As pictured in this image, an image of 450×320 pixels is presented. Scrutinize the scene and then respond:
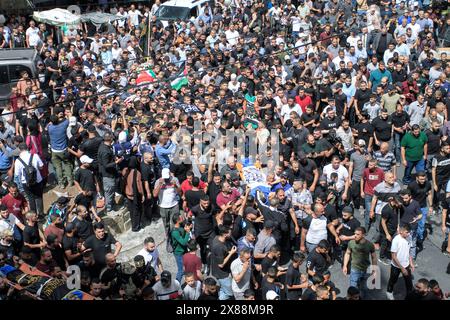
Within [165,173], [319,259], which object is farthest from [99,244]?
[319,259]

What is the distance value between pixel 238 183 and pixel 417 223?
3014mm

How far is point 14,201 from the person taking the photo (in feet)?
39.3

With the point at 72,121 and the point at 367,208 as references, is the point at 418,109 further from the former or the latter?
the point at 72,121

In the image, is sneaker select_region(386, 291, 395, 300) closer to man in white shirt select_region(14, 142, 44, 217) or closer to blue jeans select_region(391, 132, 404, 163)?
blue jeans select_region(391, 132, 404, 163)

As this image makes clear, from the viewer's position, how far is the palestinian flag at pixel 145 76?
59.0 ft

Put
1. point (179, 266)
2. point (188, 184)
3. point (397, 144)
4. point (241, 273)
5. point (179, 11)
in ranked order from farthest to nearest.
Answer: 1. point (179, 11)
2. point (397, 144)
3. point (188, 184)
4. point (179, 266)
5. point (241, 273)

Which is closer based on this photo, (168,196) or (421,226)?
(421,226)

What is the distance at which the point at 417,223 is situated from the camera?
11430 millimetres

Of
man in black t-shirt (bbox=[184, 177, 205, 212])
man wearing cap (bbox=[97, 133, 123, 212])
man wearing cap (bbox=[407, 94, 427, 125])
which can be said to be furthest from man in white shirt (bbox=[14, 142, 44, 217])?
man wearing cap (bbox=[407, 94, 427, 125])

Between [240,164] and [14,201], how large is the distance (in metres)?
3.98

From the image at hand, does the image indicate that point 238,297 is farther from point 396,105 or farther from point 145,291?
point 396,105

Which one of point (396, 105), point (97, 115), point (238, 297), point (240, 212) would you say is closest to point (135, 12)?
point (97, 115)

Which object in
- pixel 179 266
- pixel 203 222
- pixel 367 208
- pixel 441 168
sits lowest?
pixel 179 266

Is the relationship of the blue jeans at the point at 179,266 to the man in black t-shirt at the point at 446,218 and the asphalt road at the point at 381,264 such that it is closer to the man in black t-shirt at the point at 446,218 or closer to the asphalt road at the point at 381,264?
the asphalt road at the point at 381,264
